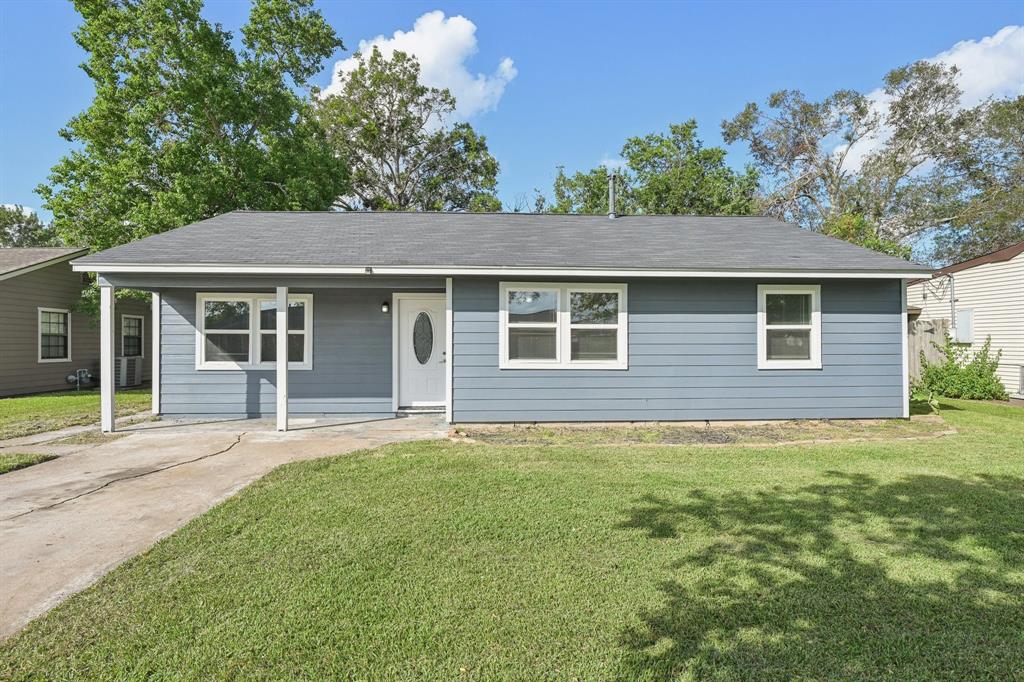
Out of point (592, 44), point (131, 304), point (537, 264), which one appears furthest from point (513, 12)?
point (131, 304)

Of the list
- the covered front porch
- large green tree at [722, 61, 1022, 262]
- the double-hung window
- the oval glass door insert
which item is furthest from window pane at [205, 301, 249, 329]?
large green tree at [722, 61, 1022, 262]

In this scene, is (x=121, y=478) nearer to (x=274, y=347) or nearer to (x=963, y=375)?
(x=274, y=347)

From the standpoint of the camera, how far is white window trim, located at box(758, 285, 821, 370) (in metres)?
8.11

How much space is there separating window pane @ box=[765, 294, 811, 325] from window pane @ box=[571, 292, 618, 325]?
246 centimetres

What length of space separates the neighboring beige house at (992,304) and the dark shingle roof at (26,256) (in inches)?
836

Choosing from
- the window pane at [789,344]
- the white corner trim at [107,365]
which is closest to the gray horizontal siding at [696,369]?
the window pane at [789,344]

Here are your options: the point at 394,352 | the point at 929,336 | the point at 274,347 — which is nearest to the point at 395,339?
the point at 394,352

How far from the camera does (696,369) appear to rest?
26.6 feet

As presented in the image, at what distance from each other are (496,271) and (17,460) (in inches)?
236

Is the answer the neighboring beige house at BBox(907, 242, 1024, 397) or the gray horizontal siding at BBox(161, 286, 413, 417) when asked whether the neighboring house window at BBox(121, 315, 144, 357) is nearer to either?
the gray horizontal siding at BBox(161, 286, 413, 417)

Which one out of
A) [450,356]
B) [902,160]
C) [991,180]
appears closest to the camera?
[450,356]

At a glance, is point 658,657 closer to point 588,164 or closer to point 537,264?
point 537,264

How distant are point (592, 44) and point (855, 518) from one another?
16.7 metres

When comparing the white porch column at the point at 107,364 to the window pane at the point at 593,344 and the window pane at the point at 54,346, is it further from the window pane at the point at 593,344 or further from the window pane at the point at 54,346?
the window pane at the point at 54,346
